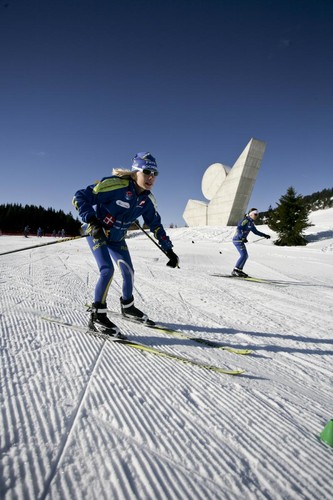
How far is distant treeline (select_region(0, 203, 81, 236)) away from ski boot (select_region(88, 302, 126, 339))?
72.4m

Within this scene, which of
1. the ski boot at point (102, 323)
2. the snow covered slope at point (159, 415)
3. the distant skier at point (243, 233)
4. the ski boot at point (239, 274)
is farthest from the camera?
the distant skier at point (243, 233)

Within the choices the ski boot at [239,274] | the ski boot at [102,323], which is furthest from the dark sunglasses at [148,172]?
the ski boot at [239,274]

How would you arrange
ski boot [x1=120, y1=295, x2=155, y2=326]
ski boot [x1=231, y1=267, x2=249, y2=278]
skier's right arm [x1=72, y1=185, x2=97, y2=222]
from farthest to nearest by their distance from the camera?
1. ski boot [x1=231, y1=267, x2=249, y2=278]
2. ski boot [x1=120, y1=295, x2=155, y2=326]
3. skier's right arm [x1=72, y1=185, x2=97, y2=222]

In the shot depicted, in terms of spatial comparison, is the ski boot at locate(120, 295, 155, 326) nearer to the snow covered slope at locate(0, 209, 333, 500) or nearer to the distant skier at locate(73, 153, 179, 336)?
the distant skier at locate(73, 153, 179, 336)

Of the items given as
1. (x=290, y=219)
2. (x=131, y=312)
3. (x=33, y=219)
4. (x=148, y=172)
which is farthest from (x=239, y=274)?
(x=33, y=219)

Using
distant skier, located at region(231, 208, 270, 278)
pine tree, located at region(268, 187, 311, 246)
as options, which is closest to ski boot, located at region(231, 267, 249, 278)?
distant skier, located at region(231, 208, 270, 278)

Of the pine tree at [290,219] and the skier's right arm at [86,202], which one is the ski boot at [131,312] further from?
the pine tree at [290,219]

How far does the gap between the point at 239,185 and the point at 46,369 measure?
1241 inches

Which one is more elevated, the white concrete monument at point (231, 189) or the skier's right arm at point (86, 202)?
the white concrete monument at point (231, 189)

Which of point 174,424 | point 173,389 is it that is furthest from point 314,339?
point 174,424

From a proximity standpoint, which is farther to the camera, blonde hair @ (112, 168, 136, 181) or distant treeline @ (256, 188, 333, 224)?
distant treeline @ (256, 188, 333, 224)

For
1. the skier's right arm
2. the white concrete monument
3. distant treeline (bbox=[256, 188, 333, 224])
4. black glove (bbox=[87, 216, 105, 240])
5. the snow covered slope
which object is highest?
distant treeline (bbox=[256, 188, 333, 224])

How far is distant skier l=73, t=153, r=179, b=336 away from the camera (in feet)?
10.2

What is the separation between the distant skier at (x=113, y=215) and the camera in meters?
3.11
